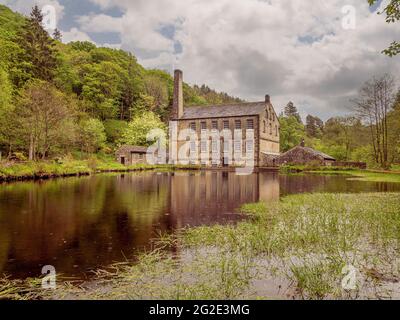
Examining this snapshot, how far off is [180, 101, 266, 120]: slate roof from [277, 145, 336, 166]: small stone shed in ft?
28.2

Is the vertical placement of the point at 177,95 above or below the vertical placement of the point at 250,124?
above

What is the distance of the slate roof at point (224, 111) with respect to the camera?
4925 cm

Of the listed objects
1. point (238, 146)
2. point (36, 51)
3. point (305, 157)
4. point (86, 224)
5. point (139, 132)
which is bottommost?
point (86, 224)

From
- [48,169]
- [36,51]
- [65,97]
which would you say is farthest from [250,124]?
[36,51]

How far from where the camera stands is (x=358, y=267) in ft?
16.8

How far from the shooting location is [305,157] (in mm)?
43562

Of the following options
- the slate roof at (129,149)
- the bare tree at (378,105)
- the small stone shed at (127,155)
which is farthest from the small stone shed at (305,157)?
the small stone shed at (127,155)

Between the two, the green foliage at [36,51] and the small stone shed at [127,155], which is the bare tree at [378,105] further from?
the green foliage at [36,51]

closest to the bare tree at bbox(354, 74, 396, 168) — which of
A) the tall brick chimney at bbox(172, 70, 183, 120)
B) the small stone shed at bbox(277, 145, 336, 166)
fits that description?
the small stone shed at bbox(277, 145, 336, 166)

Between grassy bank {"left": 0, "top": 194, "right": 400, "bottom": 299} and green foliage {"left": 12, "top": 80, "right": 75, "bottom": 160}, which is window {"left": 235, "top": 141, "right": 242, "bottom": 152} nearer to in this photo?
green foliage {"left": 12, "top": 80, "right": 75, "bottom": 160}

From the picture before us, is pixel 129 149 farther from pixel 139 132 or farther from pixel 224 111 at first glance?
pixel 224 111

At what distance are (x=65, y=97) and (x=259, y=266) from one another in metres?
45.2
